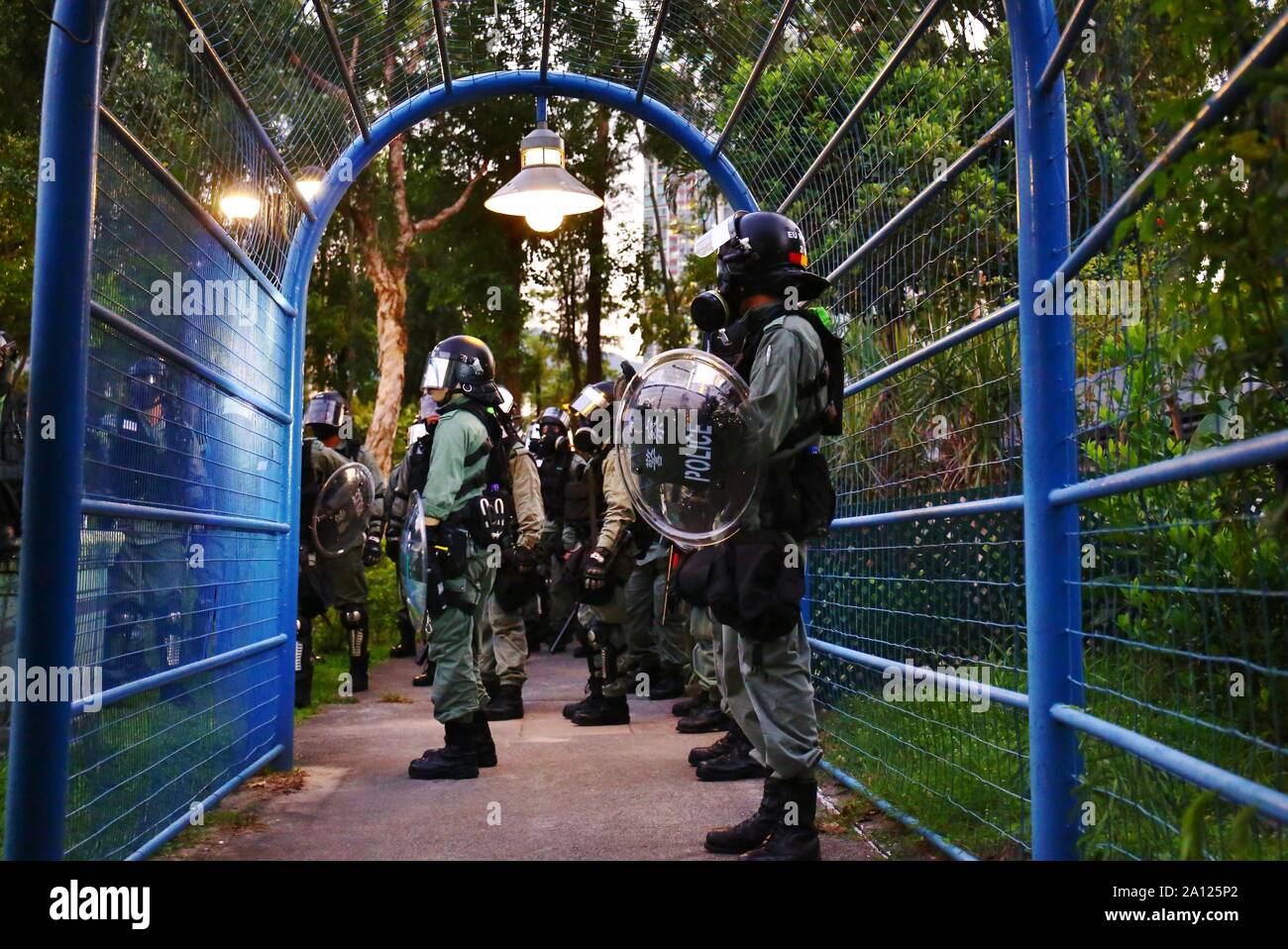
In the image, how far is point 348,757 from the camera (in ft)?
20.6

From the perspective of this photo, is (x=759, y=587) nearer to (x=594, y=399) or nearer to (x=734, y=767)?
(x=734, y=767)

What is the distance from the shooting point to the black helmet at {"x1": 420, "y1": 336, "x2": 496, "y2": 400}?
5.91 metres

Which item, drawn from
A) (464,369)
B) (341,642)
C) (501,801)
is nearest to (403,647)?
(341,642)

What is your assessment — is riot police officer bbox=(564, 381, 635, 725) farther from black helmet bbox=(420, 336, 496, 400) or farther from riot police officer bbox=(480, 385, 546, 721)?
black helmet bbox=(420, 336, 496, 400)

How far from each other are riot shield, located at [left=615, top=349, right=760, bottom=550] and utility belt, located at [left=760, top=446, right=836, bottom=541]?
15 centimetres

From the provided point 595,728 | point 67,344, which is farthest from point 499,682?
point 67,344

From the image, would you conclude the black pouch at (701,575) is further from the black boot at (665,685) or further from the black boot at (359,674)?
the black boot at (359,674)

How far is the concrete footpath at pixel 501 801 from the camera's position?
431cm

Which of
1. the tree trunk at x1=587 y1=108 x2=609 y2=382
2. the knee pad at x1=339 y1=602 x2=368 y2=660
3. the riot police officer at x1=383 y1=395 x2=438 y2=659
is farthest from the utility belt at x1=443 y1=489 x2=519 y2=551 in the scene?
the tree trunk at x1=587 y1=108 x2=609 y2=382

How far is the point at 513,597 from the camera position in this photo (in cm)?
778

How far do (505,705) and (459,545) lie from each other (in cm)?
251

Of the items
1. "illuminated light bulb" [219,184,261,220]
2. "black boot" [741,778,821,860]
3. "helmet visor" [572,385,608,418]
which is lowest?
"black boot" [741,778,821,860]
